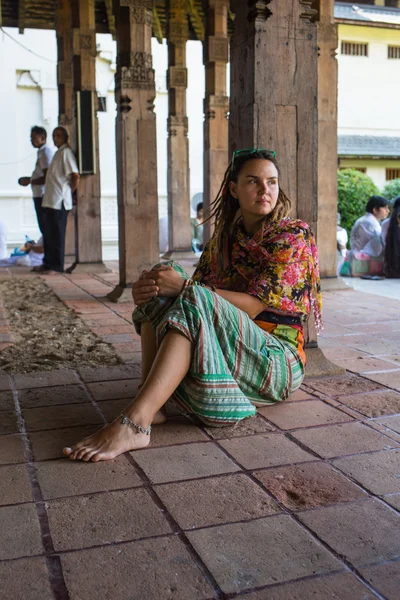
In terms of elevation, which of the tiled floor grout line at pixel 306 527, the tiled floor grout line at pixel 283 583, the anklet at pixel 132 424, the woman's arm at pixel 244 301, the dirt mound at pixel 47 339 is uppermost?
the woman's arm at pixel 244 301

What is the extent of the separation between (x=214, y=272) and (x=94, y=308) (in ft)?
10.4

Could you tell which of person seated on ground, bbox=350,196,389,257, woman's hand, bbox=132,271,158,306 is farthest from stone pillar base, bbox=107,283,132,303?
person seated on ground, bbox=350,196,389,257

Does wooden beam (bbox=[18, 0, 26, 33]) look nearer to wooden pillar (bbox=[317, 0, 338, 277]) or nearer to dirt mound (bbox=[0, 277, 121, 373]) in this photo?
wooden pillar (bbox=[317, 0, 338, 277])

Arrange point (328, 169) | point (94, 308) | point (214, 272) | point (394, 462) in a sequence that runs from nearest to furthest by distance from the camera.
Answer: point (394, 462) → point (214, 272) → point (94, 308) → point (328, 169)

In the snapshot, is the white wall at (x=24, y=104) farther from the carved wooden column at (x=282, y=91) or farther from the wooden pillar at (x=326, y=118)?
the carved wooden column at (x=282, y=91)

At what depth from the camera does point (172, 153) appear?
10.8m

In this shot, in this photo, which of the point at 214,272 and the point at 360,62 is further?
the point at 360,62

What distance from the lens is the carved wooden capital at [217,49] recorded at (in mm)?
9078

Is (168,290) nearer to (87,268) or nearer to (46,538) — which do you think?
(46,538)

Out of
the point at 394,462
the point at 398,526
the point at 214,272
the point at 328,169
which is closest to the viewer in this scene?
the point at 398,526

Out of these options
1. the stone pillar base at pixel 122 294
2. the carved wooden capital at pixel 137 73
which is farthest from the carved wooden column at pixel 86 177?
the stone pillar base at pixel 122 294

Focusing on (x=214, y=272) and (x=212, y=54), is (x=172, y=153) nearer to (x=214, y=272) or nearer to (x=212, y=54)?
(x=212, y=54)

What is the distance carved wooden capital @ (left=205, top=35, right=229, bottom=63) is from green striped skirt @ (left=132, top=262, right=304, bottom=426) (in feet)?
22.4

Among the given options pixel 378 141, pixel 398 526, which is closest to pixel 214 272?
pixel 398 526
